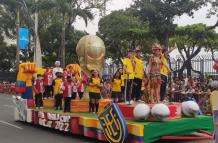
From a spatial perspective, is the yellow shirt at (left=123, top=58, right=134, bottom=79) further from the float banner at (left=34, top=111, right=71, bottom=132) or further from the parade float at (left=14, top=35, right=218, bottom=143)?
the float banner at (left=34, top=111, right=71, bottom=132)

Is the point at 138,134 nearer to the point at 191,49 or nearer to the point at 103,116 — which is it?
the point at 103,116

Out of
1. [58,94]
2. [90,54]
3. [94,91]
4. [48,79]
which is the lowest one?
[58,94]

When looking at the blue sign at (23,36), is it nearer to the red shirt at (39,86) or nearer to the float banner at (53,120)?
the red shirt at (39,86)

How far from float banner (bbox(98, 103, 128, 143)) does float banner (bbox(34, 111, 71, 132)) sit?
7.67ft

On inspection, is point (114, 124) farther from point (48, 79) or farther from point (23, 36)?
point (23, 36)

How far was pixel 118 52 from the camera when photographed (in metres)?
35.2

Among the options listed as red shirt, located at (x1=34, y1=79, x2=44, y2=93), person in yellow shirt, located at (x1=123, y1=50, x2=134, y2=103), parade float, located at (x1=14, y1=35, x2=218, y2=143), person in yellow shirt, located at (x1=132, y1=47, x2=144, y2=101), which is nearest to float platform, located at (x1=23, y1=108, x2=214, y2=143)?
parade float, located at (x1=14, y1=35, x2=218, y2=143)

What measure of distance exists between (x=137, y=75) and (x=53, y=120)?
306cm

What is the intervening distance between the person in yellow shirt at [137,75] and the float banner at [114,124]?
2.09m

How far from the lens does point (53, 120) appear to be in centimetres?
1277

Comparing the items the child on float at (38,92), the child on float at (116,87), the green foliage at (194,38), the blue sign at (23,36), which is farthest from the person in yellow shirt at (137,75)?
the blue sign at (23,36)

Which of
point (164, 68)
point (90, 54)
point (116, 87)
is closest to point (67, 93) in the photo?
point (90, 54)

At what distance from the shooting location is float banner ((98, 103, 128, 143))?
9367 mm

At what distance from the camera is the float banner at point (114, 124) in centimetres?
937
